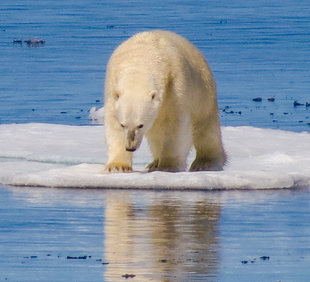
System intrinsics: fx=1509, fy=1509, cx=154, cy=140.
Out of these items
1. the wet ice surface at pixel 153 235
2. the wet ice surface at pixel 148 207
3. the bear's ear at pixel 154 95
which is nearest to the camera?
the wet ice surface at pixel 153 235

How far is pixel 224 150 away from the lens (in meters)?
12.3

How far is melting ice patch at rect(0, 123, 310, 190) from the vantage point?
35.4 feet

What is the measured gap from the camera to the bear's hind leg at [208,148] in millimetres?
11977

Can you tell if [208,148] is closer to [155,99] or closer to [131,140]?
[155,99]

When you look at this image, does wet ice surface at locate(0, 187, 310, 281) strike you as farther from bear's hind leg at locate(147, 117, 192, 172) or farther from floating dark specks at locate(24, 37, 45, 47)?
floating dark specks at locate(24, 37, 45, 47)

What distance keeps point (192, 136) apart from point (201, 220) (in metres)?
2.38

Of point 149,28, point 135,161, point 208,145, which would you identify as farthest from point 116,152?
point 149,28

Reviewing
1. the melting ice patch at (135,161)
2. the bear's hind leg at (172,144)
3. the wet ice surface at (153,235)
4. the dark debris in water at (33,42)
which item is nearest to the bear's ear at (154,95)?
the bear's hind leg at (172,144)

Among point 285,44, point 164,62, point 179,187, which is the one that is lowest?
point 285,44

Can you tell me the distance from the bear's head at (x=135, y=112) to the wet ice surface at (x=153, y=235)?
393mm

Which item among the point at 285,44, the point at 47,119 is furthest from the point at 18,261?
the point at 285,44

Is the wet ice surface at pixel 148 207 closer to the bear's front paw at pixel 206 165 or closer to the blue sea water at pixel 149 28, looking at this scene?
the blue sea water at pixel 149 28

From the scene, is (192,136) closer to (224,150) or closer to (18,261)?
(224,150)

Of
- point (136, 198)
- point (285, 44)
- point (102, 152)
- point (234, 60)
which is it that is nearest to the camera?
point (136, 198)
